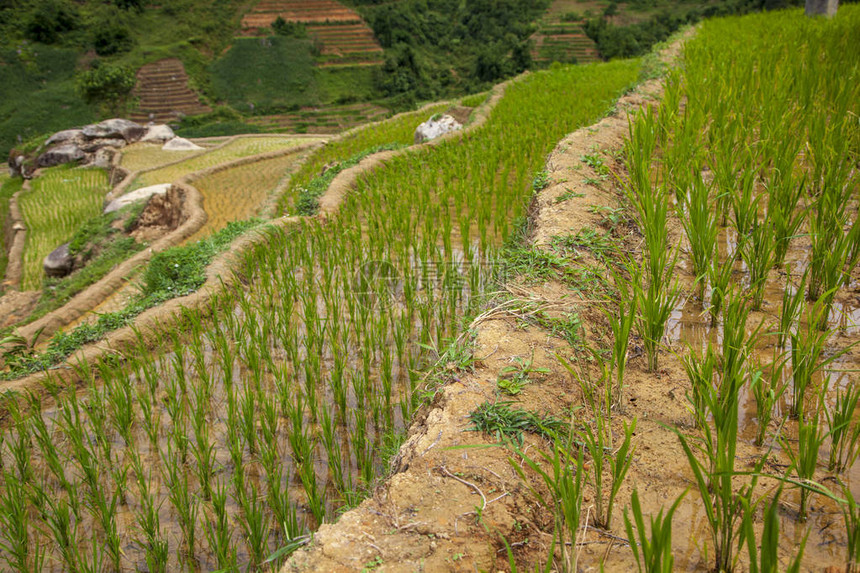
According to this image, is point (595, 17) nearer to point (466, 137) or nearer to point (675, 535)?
point (466, 137)

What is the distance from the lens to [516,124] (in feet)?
24.9

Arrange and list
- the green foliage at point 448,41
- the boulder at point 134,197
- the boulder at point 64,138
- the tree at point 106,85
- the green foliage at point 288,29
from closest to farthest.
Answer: the boulder at point 134,197 < the boulder at point 64,138 < the tree at point 106,85 < the green foliage at point 448,41 < the green foliage at point 288,29

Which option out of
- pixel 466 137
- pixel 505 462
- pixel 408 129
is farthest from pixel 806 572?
pixel 408 129

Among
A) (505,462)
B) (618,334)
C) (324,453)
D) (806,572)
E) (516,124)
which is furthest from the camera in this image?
(516,124)

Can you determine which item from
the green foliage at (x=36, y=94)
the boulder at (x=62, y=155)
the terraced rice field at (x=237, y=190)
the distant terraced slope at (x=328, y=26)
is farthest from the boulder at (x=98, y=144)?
A: the distant terraced slope at (x=328, y=26)

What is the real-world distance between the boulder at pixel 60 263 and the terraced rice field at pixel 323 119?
15.6 m

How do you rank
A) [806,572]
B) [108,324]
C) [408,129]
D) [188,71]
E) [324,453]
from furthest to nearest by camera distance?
[188,71] < [408,129] < [108,324] < [324,453] < [806,572]

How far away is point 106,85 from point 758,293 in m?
26.2

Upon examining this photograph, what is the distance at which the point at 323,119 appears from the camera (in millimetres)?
24609

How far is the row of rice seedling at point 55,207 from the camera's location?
9648 millimetres

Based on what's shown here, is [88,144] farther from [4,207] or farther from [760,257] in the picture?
[760,257]

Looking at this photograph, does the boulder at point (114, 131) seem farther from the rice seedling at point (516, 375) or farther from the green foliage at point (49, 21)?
the green foliage at point (49, 21)

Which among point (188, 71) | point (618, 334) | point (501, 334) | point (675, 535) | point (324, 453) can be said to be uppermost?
point (188, 71)

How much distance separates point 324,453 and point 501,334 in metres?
0.89
